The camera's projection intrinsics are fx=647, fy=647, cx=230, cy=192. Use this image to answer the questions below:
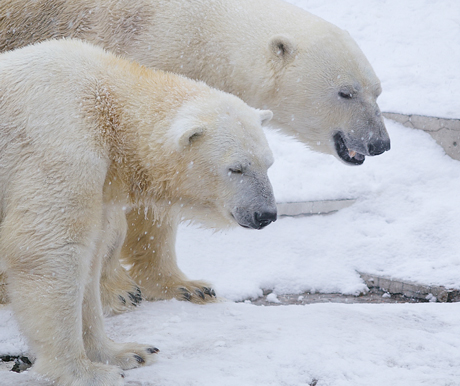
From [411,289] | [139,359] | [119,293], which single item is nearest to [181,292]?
[119,293]

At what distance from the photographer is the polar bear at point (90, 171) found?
8.14 feet

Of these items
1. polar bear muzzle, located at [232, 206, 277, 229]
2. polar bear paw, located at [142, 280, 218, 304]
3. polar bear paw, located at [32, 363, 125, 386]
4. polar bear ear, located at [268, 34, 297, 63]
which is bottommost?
polar bear paw, located at [142, 280, 218, 304]

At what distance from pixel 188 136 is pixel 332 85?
1.72 meters

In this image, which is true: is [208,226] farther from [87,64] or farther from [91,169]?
[87,64]

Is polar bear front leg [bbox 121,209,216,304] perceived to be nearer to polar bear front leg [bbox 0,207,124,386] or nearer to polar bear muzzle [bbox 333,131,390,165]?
polar bear muzzle [bbox 333,131,390,165]

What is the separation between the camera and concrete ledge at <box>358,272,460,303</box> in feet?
14.6

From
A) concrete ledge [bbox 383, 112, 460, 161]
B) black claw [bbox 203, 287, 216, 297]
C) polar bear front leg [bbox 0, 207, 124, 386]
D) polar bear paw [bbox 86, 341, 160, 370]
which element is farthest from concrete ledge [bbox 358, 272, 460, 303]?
polar bear front leg [bbox 0, 207, 124, 386]

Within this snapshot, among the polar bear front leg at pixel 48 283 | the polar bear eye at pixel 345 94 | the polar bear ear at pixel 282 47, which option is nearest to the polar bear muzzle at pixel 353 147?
the polar bear eye at pixel 345 94

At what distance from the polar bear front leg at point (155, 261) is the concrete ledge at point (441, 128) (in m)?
3.23

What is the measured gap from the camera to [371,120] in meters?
4.08

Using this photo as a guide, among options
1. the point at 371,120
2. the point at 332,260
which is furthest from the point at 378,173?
the point at 371,120

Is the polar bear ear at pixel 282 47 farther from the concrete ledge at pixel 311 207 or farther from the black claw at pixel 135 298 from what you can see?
the concrete ledge at pixel 311 207

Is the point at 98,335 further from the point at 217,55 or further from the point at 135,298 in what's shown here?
the point at 217,55

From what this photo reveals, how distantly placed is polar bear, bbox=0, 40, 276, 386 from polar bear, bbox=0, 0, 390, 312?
102 cm
